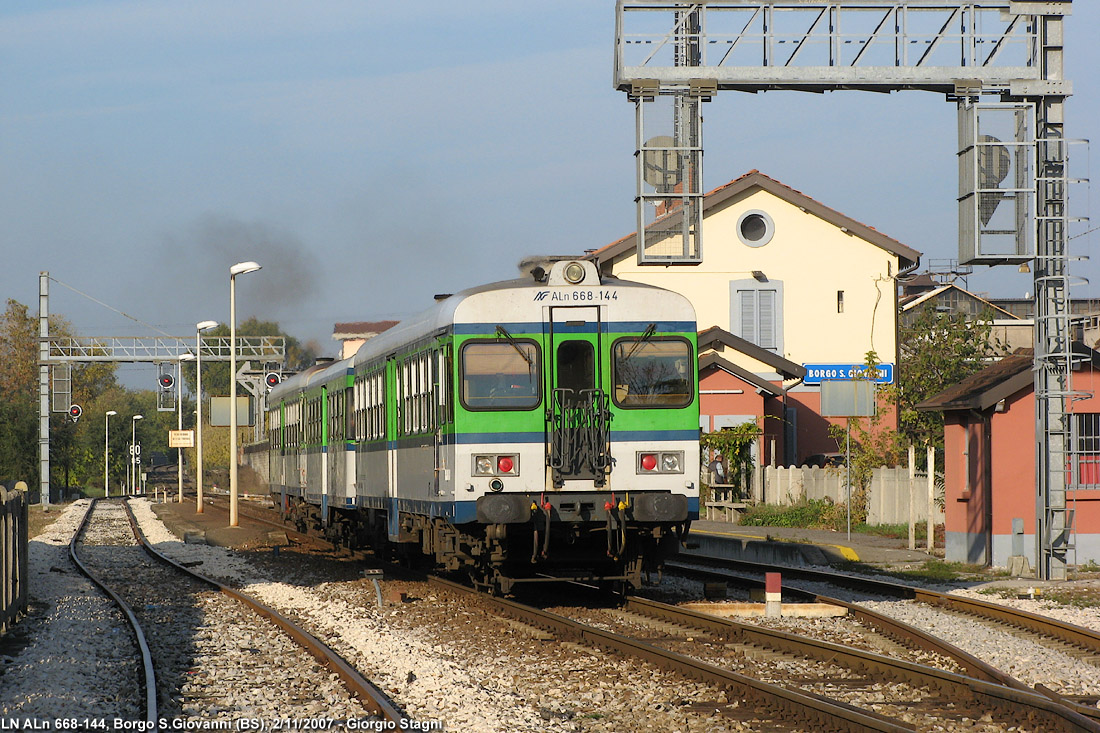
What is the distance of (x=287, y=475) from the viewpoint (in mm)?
29031

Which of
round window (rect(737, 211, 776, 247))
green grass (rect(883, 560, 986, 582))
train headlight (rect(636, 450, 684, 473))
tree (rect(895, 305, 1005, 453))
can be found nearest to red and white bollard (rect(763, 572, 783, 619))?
train headlight (rect(636, 450, 684, 473))

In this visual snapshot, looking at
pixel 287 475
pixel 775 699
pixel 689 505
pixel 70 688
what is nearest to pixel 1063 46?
pixel 689 505

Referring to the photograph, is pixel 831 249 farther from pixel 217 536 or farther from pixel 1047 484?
pixel 1047 484

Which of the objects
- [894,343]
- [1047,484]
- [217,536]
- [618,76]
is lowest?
[217,536]

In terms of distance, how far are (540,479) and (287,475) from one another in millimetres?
16920

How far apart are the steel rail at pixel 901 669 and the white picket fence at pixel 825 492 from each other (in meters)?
11.0

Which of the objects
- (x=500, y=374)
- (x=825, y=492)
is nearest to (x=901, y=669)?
(x=500, y=374)

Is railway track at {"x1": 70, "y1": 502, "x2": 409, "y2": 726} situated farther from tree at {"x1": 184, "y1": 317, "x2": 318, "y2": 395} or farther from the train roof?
tree at {"x1": 184, "y1": 317, "x2": 318, "y2": 395}

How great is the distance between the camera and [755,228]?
3984cm

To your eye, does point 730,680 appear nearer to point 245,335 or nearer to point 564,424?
point 564,424

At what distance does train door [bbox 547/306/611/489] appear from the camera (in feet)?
43.1

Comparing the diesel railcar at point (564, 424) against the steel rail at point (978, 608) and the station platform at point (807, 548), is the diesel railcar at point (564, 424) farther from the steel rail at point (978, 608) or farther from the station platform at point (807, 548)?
the station platform at point (807, 548)

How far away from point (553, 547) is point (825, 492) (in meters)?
16.9

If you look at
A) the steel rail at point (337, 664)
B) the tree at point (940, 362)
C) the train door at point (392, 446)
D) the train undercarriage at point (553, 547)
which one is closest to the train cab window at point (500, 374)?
the train undercarriage at point (553, 547)
